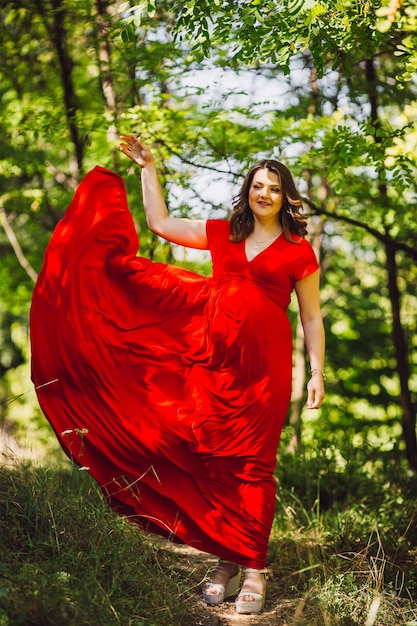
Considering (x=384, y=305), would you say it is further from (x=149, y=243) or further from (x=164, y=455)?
(x=164, y=455)

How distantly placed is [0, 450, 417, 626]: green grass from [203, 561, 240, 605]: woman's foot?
0.26ft

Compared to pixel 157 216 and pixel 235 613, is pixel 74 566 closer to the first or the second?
pixel 235 613

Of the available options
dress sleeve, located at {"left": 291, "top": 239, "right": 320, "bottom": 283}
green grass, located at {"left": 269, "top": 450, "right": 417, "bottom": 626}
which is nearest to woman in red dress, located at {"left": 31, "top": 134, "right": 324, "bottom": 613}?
dress sleeve, located at {"left": 291, "top": 239, "right": 320, "bottom": 283}

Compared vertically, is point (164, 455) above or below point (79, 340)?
below

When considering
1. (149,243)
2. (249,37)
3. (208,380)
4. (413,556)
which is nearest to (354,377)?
(149,243)

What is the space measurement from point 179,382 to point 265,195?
0.98 meters

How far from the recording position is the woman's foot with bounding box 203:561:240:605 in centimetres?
342

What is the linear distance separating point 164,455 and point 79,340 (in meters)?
0.67

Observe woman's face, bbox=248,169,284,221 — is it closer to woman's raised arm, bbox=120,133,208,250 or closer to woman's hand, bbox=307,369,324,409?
woman's raised arm, bbox=120,133,208,250

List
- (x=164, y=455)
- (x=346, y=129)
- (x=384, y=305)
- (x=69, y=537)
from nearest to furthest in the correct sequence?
(x=69, y=537)
(x=164, y=455)
(x=346, y=129)
(x=384, y=305)

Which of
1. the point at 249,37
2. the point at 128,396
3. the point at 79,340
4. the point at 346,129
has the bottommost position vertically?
the point at 128,396

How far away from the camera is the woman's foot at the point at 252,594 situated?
336 centimetres

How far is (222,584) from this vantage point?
3.50 meters

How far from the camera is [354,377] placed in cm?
753
